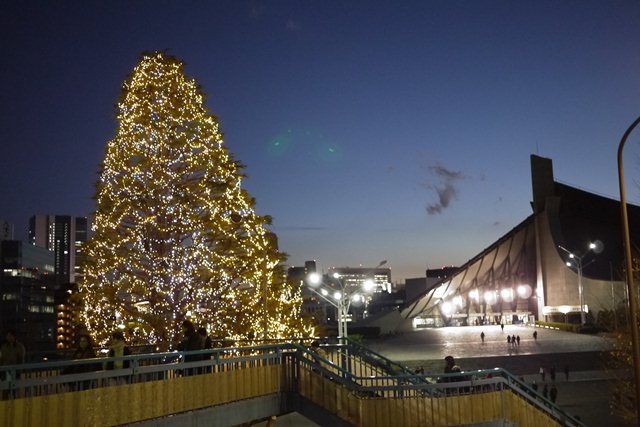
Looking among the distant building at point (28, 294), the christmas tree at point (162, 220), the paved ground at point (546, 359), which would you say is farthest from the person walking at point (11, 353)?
the distant building at point (28, 294)

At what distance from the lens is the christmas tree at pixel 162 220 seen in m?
23.0

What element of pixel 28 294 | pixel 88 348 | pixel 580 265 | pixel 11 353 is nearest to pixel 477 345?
pixel 580 265

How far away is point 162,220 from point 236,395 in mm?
10744

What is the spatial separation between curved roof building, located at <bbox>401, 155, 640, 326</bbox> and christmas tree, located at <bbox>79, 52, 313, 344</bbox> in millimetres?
64476

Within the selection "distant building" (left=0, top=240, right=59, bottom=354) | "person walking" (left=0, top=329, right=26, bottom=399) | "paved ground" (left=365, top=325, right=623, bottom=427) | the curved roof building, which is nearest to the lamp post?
"person walking" (left=0, top=329, right=26, bottom=399)

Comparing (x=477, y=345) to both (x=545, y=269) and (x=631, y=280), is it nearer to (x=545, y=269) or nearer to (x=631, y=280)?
(x=545, y=269)

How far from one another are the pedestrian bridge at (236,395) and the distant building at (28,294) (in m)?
89.5

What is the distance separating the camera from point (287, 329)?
28312 mm

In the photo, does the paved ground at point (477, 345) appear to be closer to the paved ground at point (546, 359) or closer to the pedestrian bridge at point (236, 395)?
the paved ground at point (546, 359)

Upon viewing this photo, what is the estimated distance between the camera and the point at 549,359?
48.5m

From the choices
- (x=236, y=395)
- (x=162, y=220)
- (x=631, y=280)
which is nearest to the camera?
(x=236, y=395)

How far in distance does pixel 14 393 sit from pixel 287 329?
19233 mm

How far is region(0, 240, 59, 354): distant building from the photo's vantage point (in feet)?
337

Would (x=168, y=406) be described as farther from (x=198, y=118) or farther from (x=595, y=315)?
(x=595, y=315)
